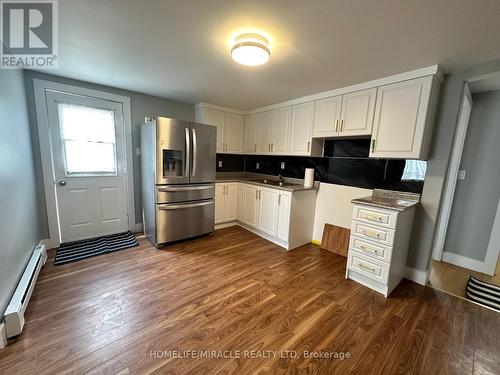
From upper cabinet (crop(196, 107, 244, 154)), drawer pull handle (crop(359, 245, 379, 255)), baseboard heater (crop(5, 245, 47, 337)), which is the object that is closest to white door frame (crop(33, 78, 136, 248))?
baseboard heater (crop(5, 245, 47, 337))

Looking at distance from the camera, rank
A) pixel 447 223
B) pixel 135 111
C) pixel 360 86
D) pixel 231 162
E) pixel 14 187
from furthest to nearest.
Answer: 1. pixel 231 162
2. pixel 135 111
3. pixel 447 223
4. pixel 360 86
5. pixel 14 187

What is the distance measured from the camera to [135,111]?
3297mm

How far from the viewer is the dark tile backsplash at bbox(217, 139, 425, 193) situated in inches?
98.7

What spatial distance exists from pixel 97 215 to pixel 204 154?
75.3 inches

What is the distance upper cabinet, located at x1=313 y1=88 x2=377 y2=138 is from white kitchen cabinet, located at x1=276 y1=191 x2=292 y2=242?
1.01 metres

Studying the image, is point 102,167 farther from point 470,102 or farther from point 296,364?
point 470,102

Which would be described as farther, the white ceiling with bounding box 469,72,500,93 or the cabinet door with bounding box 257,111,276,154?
the cabinet door with bounding box 257,111,276,154

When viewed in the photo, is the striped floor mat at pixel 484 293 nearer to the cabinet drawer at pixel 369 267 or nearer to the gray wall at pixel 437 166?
the gray wall at pixel 437 166

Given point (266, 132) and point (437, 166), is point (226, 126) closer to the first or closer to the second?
point (266, 132)

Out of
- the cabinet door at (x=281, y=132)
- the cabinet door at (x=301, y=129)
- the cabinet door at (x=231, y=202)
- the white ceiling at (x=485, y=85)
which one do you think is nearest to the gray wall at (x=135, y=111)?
the cabinet door at (x=231, y=202)

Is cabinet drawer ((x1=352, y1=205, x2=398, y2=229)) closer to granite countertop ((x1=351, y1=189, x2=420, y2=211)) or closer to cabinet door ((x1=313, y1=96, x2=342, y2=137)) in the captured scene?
granite countertop ((x1=351, y1=189, x2=420, y2=211))

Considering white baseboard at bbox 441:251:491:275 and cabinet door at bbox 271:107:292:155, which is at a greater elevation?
cabinet door at bbox 271:107:292:155

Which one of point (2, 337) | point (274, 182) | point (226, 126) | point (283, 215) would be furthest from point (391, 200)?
point (2, 337)

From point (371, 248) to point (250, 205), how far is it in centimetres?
202
